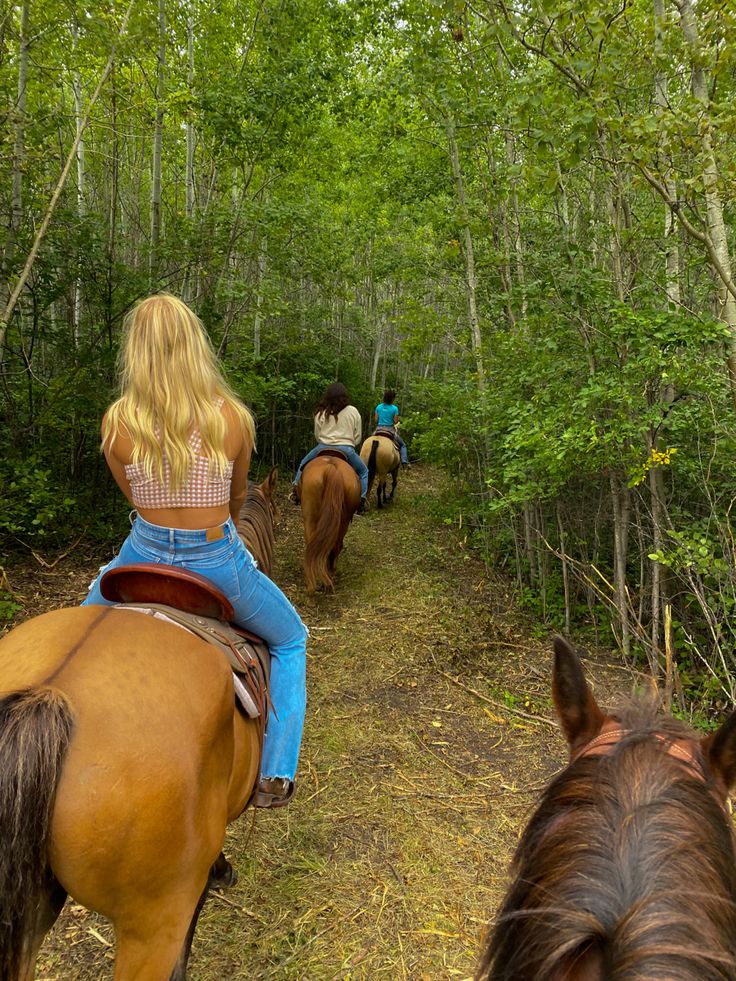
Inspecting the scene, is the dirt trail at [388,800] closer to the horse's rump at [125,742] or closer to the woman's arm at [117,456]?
the horse's rump at [125,742]

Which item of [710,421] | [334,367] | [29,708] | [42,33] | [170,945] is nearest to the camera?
[29,708]

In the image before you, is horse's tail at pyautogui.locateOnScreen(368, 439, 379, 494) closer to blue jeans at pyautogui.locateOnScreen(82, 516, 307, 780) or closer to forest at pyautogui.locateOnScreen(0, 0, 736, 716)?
forest at pyautogui.locateOnScreen(0, 0, 736, 716)

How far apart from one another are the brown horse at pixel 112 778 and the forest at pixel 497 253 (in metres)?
2.17

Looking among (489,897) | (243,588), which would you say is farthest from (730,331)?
(489,897)

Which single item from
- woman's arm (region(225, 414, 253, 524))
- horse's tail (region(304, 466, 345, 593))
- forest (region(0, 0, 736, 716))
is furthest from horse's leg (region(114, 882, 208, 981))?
horse's tail (region(304, 466, 345, 593))

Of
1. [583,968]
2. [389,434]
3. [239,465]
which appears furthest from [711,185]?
[389,434]

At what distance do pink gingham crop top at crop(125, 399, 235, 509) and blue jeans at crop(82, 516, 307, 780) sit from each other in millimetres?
105

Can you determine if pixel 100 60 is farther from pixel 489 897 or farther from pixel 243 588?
pixel 489 897

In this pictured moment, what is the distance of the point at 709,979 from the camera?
27.1 inches

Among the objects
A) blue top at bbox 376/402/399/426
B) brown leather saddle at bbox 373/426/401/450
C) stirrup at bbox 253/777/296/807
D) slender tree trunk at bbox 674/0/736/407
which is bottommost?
stirrup at bbox 253/777/296/807

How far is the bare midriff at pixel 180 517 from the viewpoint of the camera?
200 cm

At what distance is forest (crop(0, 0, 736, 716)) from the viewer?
350cm

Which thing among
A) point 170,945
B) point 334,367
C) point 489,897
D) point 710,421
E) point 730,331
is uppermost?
point 334,367

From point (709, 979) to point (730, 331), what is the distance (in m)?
3.55
